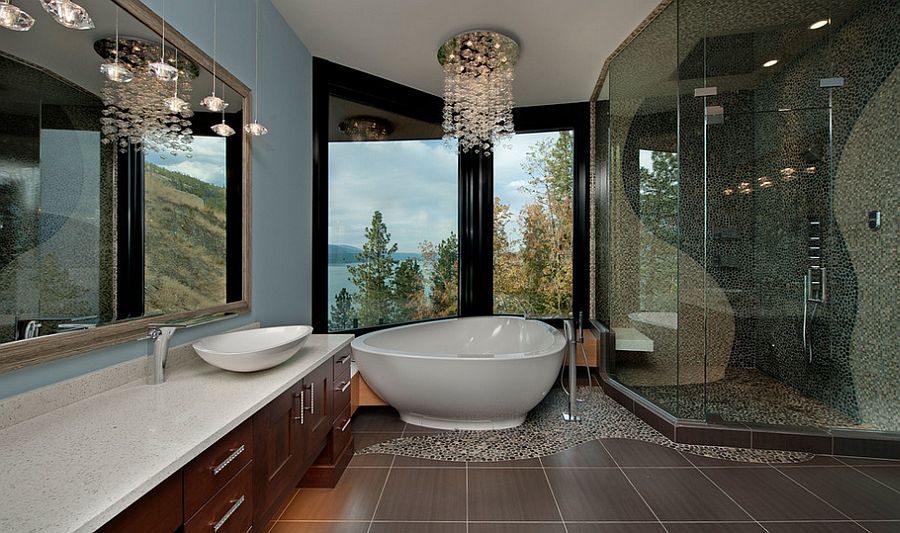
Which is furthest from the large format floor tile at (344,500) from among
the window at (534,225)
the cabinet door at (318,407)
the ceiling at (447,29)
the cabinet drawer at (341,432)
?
the ceiling at (447,29)

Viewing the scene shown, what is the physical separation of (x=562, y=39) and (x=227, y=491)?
3270mm

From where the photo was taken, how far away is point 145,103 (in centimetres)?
155

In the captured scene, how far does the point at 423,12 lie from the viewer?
2.72 meters

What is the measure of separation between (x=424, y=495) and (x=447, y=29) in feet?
9.42

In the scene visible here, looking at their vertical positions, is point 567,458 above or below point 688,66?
below

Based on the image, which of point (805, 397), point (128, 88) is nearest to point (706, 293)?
point (805, 397)

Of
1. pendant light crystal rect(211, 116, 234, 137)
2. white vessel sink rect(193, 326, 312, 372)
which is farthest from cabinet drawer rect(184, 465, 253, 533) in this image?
pendant light crystal rect(211, 116, 234, 137)

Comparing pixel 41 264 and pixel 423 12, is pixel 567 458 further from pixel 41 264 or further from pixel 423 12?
pixel 423 12

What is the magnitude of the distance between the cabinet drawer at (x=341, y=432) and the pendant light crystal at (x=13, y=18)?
1834 mm

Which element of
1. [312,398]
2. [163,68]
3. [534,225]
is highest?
[163,68]

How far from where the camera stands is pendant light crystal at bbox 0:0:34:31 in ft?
3.20

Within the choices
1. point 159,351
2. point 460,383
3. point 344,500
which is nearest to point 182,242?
point 159,351

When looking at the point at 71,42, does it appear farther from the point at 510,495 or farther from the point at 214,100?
the point at 510,495

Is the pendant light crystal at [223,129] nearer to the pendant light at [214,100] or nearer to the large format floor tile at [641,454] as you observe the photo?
the pendant light at [214,100]
